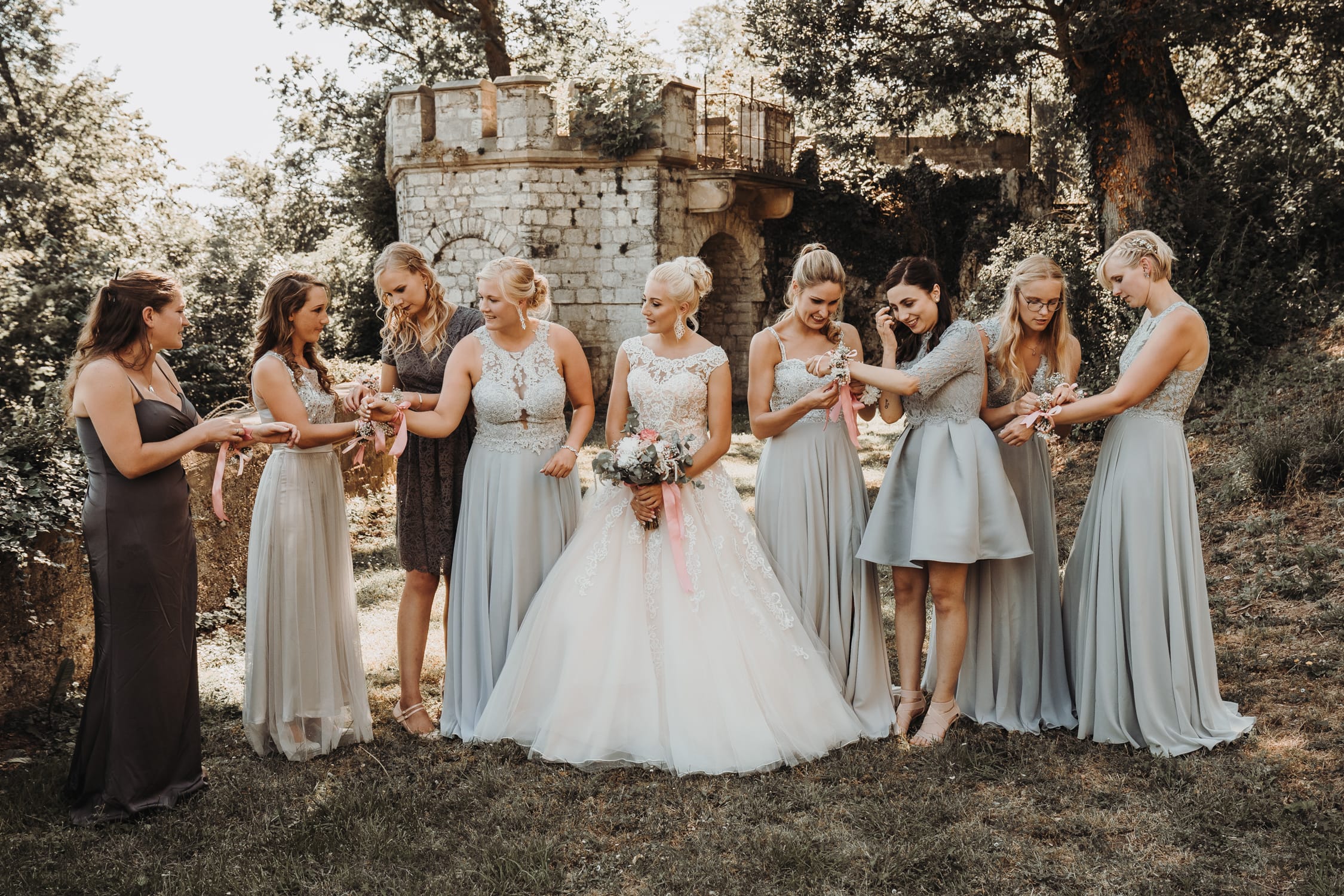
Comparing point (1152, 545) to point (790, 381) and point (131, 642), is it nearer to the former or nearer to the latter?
point (790, 381)

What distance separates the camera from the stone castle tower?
49.3ft

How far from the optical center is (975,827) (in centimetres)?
349

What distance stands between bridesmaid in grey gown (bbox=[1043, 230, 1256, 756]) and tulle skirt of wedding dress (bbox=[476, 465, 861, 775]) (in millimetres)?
1196

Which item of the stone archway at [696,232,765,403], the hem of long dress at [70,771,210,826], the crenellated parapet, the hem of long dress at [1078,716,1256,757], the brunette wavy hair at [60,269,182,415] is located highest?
the crenellated parapet

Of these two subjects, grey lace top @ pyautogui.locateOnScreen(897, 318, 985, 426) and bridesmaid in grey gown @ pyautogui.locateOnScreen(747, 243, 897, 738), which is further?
bridesmaid in grey gown @ pyautogui.locateOnScreen(747, 243, 897, 738)

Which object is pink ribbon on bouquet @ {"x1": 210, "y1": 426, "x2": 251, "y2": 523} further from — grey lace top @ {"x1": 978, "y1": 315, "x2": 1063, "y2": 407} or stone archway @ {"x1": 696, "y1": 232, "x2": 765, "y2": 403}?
stone archway @ {"x1": 696, "y1": 232, "x2": 765, "y2": 403}

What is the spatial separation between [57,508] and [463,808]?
245 centimetres

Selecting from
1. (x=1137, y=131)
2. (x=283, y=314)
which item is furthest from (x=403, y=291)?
(x=1137, y=131)

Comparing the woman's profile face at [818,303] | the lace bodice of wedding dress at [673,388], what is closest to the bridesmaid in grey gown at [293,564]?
the lace bodice of wedding dress at [673,388]

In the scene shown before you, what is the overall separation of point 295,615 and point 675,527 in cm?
172

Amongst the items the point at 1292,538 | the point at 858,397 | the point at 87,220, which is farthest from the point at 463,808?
the point at 87,220

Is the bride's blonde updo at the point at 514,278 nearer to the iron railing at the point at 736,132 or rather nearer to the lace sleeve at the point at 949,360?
the lace sleeve at the point at 949,360

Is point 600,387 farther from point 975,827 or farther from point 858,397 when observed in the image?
point 975,827

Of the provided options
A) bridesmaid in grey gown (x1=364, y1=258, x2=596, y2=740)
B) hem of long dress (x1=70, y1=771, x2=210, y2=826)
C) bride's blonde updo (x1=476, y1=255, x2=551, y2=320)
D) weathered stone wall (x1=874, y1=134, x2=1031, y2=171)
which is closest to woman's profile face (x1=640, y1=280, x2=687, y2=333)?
bridesmaid in grey gown (x1=364, y1=258, x2=596, y2=740)
